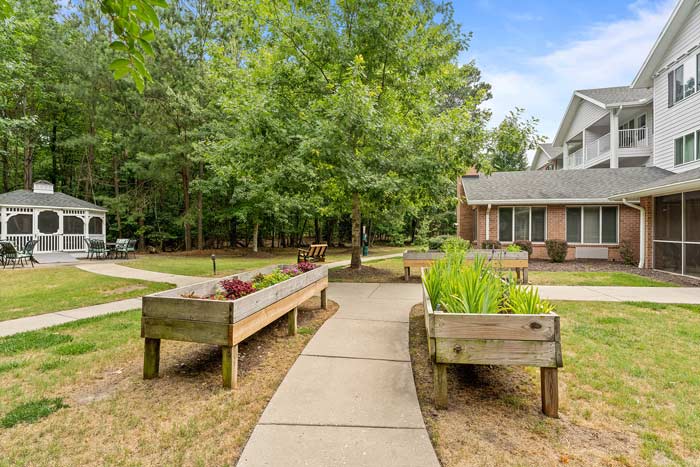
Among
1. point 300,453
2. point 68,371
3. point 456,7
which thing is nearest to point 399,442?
point 300,453

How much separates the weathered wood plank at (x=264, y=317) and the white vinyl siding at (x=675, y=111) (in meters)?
15.0

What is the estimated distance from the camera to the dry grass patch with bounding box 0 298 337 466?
2281 mm

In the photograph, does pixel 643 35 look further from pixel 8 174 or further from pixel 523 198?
pixel 8 174

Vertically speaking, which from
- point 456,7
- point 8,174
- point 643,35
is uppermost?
point 643,35

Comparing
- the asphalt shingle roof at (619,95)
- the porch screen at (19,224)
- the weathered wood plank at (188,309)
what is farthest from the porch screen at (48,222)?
the asphalt shingle roof at (619,95)

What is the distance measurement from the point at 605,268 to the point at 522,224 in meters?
3.73

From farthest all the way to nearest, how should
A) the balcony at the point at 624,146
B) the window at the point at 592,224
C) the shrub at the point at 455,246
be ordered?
the balcony at the point at 624,146 < the window at the point at 592,224 < the shrub at the point at 455,246

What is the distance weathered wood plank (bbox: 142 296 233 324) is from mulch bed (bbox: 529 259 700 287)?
10924mm

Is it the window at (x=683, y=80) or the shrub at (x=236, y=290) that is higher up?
the window at (x=683, y=80)

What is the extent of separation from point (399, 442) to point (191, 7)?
22476 millimetres

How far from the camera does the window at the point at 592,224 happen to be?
14242mm

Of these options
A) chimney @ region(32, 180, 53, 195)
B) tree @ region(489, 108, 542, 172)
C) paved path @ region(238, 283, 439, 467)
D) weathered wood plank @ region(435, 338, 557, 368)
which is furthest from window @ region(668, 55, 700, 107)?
chimney @ region(32, 180, 53, 195)

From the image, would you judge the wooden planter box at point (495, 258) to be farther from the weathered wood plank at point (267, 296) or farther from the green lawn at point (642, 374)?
the weathered wood plank at point (267, 296)

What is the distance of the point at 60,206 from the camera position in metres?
16.7
